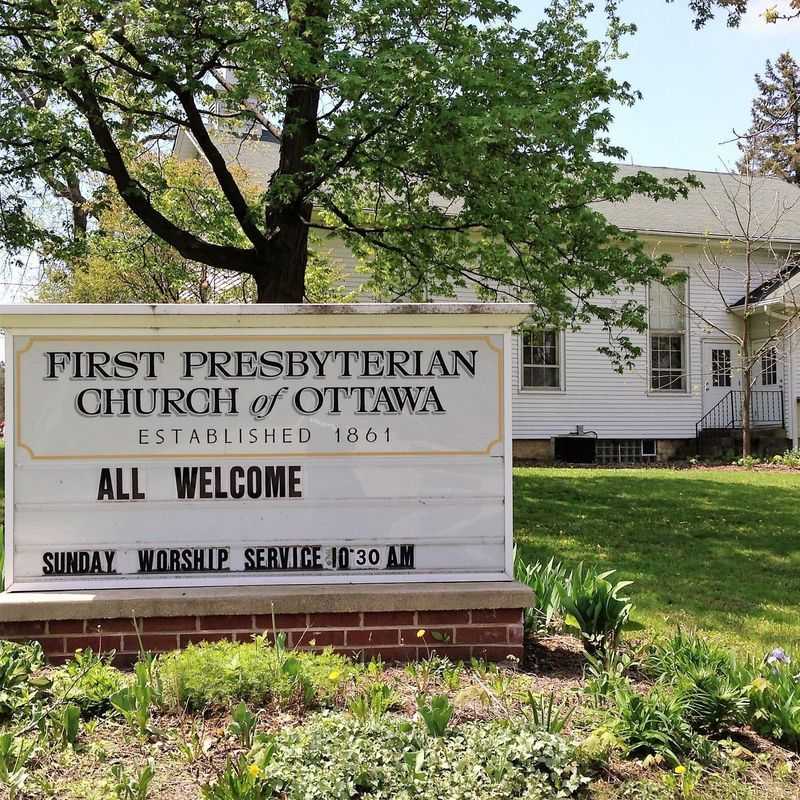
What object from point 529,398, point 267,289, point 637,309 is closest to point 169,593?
point 267,289

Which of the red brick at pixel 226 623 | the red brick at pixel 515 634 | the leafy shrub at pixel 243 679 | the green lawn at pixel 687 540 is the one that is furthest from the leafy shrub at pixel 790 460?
the leafy shrub at pixel 243 679

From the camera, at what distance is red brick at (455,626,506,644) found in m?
4.38

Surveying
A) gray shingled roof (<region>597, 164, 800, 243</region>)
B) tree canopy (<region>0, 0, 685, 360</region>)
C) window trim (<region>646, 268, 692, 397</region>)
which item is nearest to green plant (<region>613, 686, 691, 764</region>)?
tree canopy (<region>0, 0, 685, 360</region>)

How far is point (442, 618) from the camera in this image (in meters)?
4.39

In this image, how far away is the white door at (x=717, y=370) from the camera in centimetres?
2167

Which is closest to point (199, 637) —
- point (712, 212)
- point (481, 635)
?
point (481, 635)

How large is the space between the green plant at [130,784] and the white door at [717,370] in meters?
20.5

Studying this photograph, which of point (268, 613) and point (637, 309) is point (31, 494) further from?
point (637, 309)

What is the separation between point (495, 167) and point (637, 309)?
314cm

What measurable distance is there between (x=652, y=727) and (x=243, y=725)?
158 cm

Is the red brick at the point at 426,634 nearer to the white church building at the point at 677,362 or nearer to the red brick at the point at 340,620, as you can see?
the red brick at the point at 340,620

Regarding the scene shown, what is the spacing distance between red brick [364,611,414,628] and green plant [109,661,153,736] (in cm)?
121

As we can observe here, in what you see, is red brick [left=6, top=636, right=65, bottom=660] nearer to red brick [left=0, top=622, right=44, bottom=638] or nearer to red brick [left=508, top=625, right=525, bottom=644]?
red brick [left=0, top=622, right=44, bottom=638]

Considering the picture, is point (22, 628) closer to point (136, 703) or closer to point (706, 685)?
point (136, 703)
